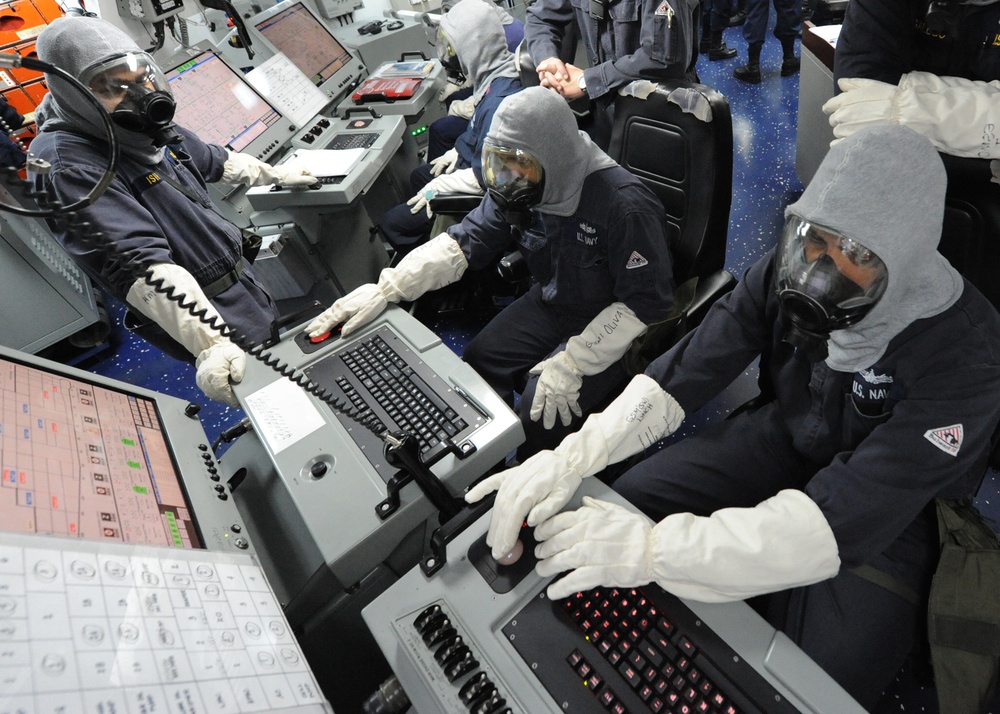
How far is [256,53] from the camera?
9.78 ft

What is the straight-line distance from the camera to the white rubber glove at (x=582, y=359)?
5.43 feet

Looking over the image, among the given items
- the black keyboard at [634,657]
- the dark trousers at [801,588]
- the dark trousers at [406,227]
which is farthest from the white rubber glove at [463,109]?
the black keyboard at [634,657]

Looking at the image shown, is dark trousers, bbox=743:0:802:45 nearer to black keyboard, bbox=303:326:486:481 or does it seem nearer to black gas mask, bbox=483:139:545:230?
black gas mask, bbox=483:139:545:230

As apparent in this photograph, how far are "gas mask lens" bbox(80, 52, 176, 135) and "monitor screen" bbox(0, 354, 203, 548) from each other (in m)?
0.93

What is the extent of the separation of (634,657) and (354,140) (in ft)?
8.51

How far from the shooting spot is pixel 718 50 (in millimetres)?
4547

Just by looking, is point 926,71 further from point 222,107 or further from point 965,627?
point 222,107

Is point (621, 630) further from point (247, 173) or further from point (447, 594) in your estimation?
point (247, 173)

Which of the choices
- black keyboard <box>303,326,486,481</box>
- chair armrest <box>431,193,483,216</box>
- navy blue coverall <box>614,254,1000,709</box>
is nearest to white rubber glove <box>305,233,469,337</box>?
black keyboard <box>303,326,486,481</box>

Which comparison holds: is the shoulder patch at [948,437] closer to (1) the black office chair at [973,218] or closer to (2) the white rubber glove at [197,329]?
(1) the black office chair at [973,218]

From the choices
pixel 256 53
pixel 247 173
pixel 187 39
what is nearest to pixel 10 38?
pixel 187 39

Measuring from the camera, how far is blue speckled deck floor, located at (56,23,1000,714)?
8.62 ft

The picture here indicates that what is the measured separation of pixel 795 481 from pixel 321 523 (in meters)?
1.14

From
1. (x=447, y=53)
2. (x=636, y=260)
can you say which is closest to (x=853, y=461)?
(x=636, y=260)
